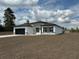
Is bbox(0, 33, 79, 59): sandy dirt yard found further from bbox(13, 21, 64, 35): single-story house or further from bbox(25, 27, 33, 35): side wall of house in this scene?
bbox(25, 27, 33, 35): side wall of house

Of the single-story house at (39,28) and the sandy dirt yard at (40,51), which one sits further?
the single-story house at (39,28)

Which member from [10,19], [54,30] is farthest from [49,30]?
[10,19]

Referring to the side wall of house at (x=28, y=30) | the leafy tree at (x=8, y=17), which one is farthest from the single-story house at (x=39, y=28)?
the leafy tree at (x=8, y=17)

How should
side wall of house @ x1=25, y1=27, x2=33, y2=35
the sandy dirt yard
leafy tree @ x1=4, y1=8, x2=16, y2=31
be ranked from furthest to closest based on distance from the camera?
leafy tree @ x1=4, y1=8, x2=16, y2=31 < side wall of house @ x1=25, y1=27, x2=33, y2=35 < the sandy dirt yard

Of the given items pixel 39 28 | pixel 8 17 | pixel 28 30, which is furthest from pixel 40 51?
pixel 8 17

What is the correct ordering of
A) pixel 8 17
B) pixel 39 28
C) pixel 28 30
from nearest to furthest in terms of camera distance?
pixel 39 28 → pixel 28 30 → pixel 8 17

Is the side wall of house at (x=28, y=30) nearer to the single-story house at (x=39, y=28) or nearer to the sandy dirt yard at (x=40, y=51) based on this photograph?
the single-story house at (x=39, y=28)

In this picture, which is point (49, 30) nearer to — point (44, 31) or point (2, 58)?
point (44, 31)

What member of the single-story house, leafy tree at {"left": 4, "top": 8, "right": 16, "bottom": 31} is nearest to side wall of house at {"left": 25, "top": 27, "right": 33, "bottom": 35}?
the single-story house

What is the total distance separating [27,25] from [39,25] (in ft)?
11.7

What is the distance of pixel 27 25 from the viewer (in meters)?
42.7

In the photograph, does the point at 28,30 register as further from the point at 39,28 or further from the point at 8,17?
the point at 8,17

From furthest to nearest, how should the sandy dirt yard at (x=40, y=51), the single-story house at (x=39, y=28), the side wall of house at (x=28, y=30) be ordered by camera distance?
the side wall of house at (x=28, y=30) → the single-story house at (x=39, y=28) → the sandy dirt yard at (x=40, y=51)

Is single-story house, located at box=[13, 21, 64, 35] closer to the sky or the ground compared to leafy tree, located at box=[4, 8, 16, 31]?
closer to the ground
